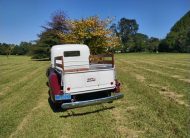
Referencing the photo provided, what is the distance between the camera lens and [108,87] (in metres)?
9.70

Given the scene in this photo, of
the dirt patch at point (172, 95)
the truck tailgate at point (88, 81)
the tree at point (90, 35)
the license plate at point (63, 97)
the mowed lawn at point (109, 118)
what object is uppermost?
the tree at point (90, 35)

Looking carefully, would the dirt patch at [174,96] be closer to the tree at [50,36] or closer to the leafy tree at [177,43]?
the tree at [50,36]

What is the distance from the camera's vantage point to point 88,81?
927cm

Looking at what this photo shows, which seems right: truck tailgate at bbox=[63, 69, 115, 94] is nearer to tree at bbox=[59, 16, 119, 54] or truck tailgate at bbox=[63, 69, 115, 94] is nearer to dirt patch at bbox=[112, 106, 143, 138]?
dirt patch at bbox=[112, 106, 143, 138]

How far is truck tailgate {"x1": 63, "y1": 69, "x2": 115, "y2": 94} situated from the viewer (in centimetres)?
900

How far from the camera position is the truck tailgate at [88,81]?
900 centimetres

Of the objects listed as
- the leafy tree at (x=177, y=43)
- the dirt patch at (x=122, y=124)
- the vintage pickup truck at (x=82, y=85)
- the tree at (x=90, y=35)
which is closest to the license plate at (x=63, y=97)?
the vintage pickup truck at (x=82, y=85)

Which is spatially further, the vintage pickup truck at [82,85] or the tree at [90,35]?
the tree at [90,35]

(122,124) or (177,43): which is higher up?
(177,43)

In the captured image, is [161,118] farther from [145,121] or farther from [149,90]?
[149,90]

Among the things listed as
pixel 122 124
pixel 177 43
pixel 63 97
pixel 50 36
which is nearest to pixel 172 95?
pixel 122 124

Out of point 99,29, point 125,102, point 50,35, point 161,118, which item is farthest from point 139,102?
point 50,35

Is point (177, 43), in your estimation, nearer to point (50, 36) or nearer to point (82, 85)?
point (50, 36)

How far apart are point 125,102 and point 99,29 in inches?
825
